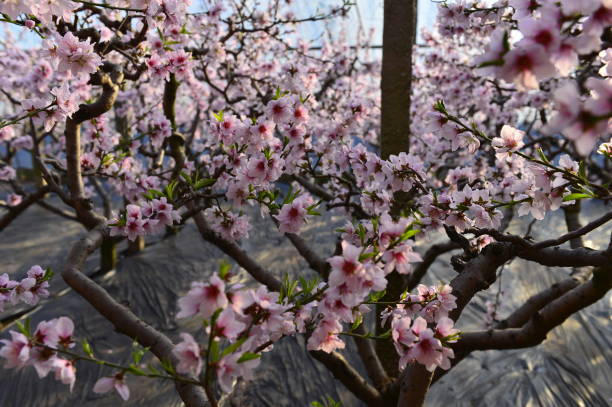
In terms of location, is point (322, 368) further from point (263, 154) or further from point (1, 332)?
point (1, 332)

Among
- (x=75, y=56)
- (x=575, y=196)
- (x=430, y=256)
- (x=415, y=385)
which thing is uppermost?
(x=75, y=56)

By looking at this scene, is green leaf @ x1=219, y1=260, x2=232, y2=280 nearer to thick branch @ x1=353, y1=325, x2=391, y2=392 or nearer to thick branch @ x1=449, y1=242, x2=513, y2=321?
thick branch @ x1=449, y1=242, x2=513, y2=321

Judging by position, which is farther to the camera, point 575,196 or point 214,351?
point 575,196

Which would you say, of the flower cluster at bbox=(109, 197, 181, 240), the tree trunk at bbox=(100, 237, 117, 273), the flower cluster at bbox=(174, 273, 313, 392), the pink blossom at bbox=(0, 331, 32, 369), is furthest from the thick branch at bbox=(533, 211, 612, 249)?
the tree trunk at bbox=(100, 237, 117, 273)

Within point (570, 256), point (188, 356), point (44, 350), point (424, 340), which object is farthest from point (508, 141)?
point (44, 350)

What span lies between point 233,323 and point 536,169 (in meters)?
1.05

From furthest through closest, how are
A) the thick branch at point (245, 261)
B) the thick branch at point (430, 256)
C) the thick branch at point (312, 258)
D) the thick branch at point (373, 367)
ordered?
the thick branch at point (430, 256) < the thick branch at point (312, 258) < the thick branch at point (245, 261) < the thick branch at point (373, 367)

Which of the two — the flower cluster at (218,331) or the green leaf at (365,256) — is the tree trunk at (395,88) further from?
the flower cluster at (218,331)

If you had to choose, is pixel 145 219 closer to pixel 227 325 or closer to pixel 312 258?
pixel 227 325

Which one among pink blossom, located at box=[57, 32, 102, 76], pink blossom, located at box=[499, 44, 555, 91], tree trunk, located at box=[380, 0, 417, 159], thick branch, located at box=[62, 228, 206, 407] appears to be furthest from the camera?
A: tree trunk, located at box=[380, 0, 417, 159]

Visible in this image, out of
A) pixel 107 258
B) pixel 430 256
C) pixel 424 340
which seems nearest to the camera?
pixel 424 340

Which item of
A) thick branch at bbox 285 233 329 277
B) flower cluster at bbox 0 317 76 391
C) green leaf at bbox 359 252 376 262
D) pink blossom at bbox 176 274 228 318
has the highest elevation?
green leaf at bbox 359 252 376 262

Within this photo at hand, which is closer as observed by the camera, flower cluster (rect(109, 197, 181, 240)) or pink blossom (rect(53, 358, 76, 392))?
pink blossom (rect(53, 358, 76, 392))

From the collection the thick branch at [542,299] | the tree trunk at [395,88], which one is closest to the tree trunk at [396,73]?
the tree trunk at [395,88]
